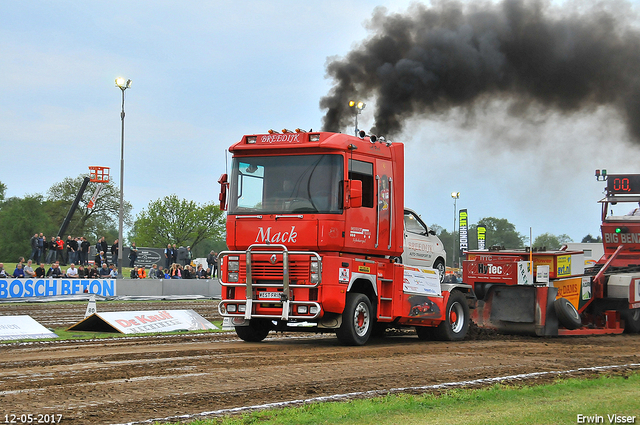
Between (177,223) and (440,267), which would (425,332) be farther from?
(177,223)

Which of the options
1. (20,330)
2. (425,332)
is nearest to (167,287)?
(20,330)

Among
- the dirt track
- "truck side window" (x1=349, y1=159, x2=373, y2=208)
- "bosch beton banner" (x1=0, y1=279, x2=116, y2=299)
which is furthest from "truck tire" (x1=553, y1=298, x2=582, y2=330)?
"bosch beton banner" (x1=0, y1=279, x2=116, y2=299)

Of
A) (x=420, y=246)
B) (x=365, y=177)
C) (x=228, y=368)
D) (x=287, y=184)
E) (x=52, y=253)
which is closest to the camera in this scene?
(x=228, y=368)

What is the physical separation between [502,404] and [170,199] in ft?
277

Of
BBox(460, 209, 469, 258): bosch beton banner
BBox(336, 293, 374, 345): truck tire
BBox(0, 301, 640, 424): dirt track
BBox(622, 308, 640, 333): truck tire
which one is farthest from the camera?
BBox(460, 209, 469, 258): bosch beton banner

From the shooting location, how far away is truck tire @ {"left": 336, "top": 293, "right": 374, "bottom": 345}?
12.2m

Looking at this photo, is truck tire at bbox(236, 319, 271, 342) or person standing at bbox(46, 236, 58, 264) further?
person standing at bbox(46, 236, 58, 264)

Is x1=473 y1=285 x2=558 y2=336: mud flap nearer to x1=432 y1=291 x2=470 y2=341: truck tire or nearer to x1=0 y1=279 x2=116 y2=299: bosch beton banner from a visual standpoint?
x1=432 y1=291 x2=470 y2=341: truck tire

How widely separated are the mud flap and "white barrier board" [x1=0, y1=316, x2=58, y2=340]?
900 cm

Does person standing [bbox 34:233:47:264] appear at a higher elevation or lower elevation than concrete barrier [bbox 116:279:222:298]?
higher

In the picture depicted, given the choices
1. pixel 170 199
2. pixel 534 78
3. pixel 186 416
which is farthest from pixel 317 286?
pixel 170 199

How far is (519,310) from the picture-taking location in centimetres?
1531

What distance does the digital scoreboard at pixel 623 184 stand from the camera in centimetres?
1873

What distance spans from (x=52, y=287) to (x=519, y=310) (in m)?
19.4
